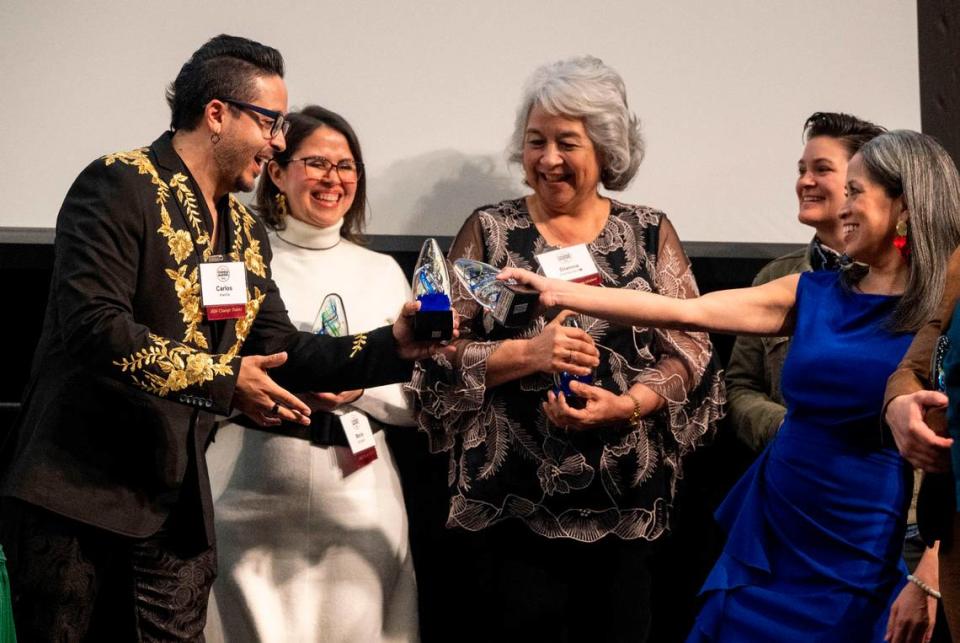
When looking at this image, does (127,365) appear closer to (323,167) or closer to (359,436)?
(359,436)

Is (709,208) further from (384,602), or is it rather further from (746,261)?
(384,602)

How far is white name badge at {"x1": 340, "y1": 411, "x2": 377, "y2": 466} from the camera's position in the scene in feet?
9.48

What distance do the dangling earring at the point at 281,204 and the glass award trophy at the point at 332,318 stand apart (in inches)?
15.0

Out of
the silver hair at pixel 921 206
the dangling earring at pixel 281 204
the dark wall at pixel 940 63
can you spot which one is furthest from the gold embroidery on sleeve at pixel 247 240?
the dark wall at pixel 940 63

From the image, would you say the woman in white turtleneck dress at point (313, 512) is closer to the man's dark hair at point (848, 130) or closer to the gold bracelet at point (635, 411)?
the gold bracelet at point (635, 411)

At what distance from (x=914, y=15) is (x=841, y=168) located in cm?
96

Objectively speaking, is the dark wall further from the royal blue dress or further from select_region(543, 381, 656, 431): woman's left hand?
select_region(543, 381, 656, 431): woman's left hand

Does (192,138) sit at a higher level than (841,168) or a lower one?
higher

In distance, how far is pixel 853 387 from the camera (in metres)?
2.21

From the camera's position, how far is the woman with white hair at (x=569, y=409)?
2.64 meters

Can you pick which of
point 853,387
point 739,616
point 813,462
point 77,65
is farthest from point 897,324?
point 77,65

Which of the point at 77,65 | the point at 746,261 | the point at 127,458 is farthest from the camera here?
the point at 746,261

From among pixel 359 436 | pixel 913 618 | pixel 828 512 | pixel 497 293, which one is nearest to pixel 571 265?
pixel 497 293

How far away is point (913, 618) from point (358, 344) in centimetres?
126
